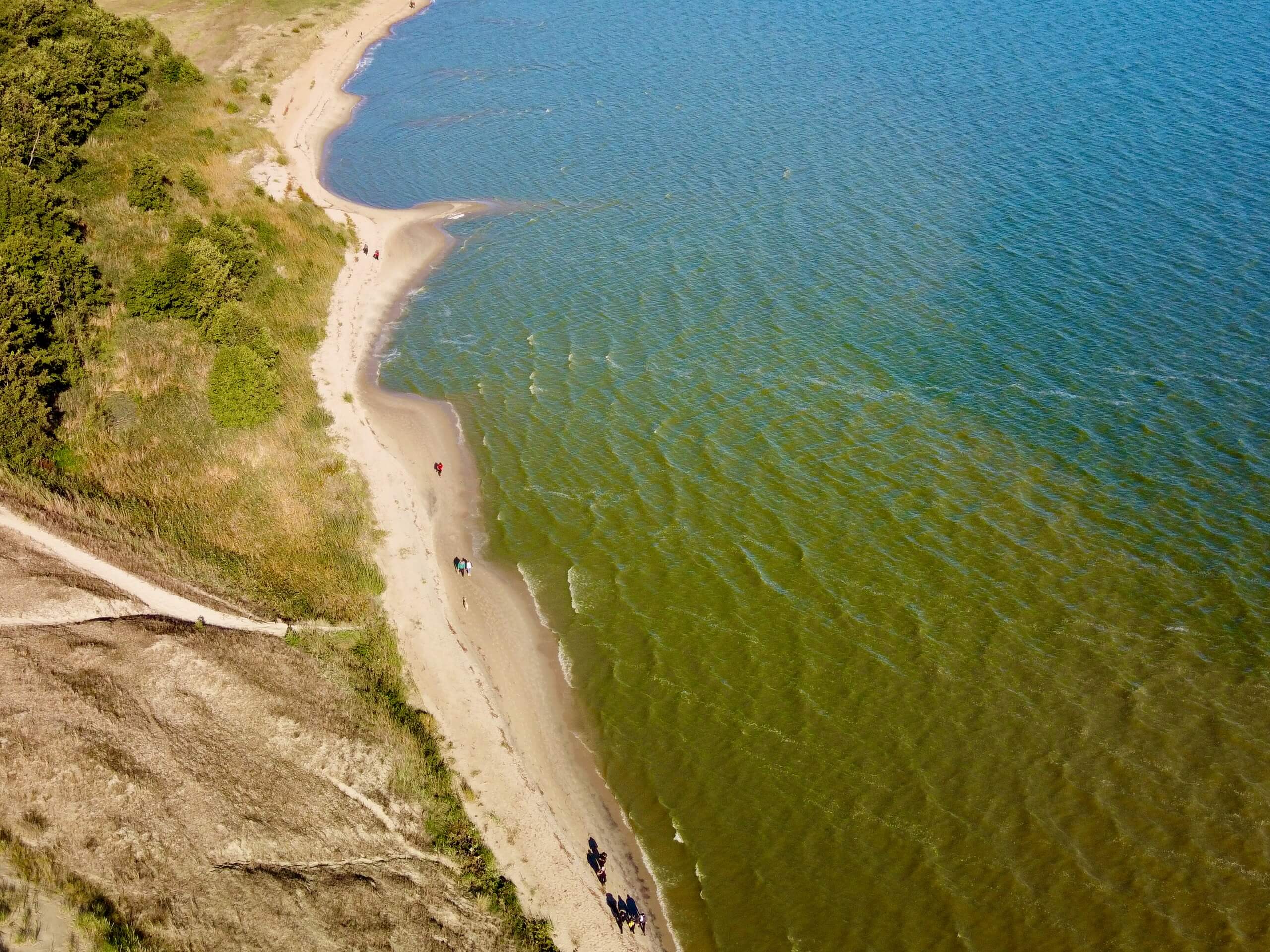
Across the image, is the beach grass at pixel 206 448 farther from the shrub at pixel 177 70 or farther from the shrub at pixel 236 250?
the shrub at pixel 177 70

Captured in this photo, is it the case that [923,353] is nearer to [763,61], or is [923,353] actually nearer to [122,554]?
[122,554]

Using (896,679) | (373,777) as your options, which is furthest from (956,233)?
(373,777)

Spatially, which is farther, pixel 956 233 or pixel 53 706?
pixel 956 233

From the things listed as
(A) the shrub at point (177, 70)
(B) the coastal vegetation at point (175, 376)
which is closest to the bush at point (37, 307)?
(B) the coastal vegetation at point (175, 376)

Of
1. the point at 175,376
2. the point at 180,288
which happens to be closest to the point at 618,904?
the point at 175,376

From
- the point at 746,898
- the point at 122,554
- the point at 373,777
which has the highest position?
the point at 122,554

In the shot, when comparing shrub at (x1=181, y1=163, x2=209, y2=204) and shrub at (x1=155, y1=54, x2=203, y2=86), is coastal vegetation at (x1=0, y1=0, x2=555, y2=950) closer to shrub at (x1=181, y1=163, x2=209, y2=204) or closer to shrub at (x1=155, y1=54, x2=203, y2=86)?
shrub at (x1=181, y1=163, x2=209, y2=204)
